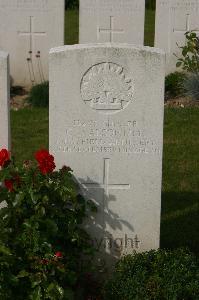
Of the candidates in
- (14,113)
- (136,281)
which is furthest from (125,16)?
(136,281)

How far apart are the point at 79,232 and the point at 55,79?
1028 millimetres

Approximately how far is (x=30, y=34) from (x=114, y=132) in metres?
6.42

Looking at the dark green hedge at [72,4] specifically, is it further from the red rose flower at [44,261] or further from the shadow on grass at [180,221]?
the red rose flower at [44,261]

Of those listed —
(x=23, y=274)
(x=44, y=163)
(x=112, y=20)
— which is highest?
(x=112, y=20)

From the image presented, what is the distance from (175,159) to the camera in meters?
8.20

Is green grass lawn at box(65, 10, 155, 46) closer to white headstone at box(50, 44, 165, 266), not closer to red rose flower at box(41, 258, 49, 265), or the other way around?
white headstone at box(50, 44, 165, 266)

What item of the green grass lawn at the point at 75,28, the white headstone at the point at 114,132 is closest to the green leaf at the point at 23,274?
the white headstone at the point at 114,132

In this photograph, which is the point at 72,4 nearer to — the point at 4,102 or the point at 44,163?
the point at 4,102

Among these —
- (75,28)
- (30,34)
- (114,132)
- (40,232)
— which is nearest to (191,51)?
(30,34)

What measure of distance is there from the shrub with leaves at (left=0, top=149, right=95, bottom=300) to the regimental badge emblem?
0.51m

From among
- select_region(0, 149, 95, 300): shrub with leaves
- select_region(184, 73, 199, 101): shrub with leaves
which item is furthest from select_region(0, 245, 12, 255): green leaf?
select_region(184, 73, 199, 101): shrub with leaves

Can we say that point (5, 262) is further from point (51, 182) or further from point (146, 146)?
point (146, 146)

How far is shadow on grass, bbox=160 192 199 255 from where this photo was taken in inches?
239

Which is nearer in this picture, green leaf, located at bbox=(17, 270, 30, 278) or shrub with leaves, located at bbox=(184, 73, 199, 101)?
green leaf, located at bbox=(17, 270, 30, 278)
